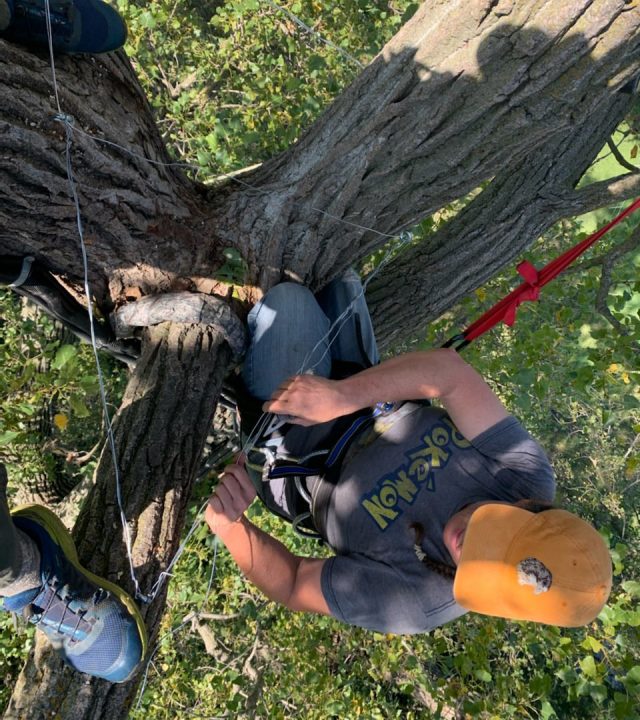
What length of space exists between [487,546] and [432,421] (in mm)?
475

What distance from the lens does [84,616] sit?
1.49m

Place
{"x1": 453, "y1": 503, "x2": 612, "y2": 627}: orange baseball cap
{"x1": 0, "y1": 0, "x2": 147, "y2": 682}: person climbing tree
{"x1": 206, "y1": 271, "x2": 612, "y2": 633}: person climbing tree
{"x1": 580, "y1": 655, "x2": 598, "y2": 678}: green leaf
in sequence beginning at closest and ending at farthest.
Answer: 1. {"x1": 453, "y1": 503, "x2": 612, "y2": 627}: orange baseball cap
2. {"x1": 0, "y1": 0, "x2": 147, "y2": 682}: person climbing tree
3. {"x1": 206, "y1": 271, "x2": 612, "y2": 633}: person climbing tree
4. {"x1": 580, "y1": 655, "x2": 598, "y2": 678}: green leaf

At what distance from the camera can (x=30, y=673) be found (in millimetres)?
1500

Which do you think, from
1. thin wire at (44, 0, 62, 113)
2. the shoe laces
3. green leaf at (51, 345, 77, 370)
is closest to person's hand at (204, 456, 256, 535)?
the shoe laces

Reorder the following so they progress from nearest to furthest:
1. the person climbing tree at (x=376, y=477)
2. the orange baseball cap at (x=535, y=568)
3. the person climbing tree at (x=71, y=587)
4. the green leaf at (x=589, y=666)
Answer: the orange baseball cap at (x=535, y=568), the person climbing tree at (x=71, y=587), the person climbing tree at (x=376, y=477), the green leaf at (x=589, y=666)

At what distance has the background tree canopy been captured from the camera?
2.42 meters

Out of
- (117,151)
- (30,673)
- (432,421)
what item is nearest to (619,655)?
(432,421)

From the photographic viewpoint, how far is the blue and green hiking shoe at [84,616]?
4.81 ft

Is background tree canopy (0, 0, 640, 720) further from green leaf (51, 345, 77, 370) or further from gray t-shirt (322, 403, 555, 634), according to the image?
gray t-shirt (322, 403, 555, 634)

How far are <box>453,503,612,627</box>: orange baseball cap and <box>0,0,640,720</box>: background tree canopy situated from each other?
3.23 ft

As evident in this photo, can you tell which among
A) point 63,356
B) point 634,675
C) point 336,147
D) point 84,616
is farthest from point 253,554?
point 634,675

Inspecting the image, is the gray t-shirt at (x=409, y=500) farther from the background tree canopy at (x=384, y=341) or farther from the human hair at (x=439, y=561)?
the background tree canopy at (x=384, y=341)

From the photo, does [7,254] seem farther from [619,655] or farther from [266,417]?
[619,655]

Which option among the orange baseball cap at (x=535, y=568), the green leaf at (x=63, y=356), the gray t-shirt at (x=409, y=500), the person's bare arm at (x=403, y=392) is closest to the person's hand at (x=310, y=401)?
the person's bare arm at (x=403, y=392)
